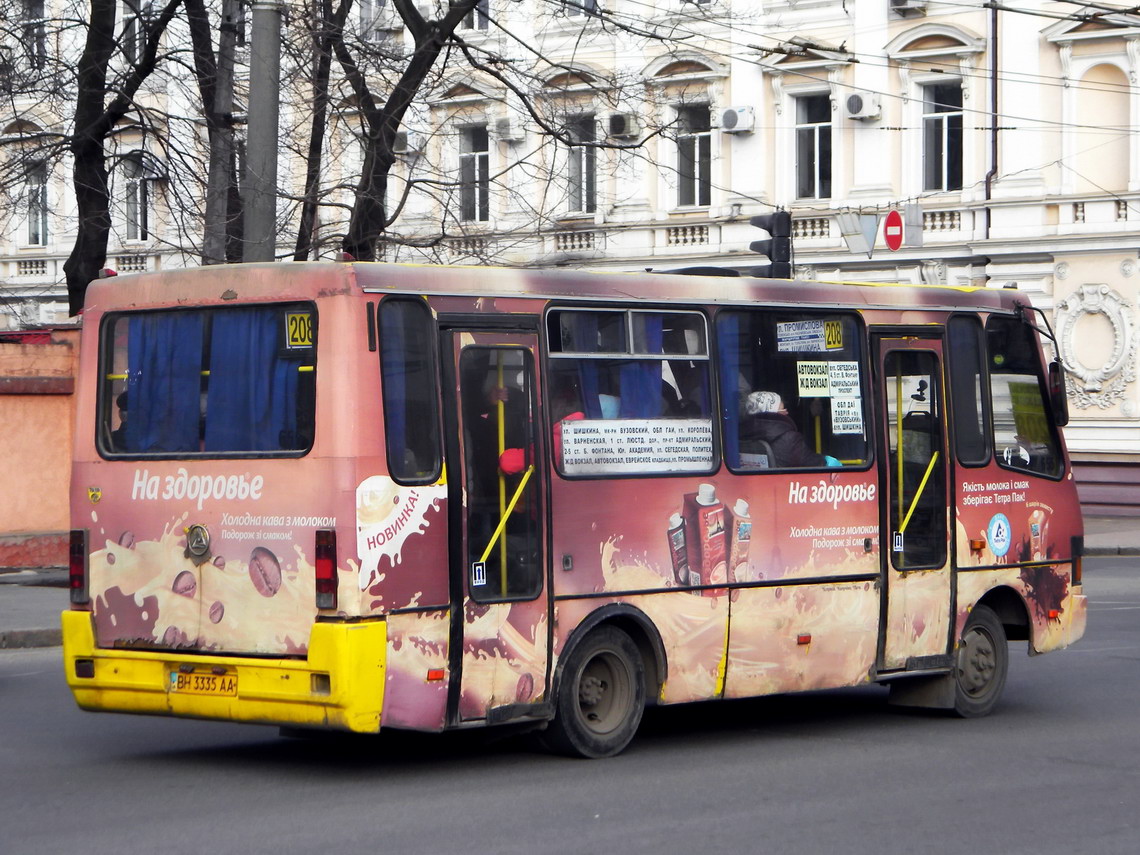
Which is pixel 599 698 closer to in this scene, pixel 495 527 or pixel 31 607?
pixel 495 527

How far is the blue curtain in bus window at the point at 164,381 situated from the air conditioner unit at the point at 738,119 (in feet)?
83.2

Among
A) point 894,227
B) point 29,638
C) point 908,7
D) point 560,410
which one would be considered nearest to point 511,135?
point 894,227

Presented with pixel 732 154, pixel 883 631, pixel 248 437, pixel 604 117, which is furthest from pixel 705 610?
pixel 732 154

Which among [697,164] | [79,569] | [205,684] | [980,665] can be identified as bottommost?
[980,665]

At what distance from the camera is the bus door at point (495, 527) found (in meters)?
8.97

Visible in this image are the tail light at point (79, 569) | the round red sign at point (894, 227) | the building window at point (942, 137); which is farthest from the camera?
the building window at point (942, 137)

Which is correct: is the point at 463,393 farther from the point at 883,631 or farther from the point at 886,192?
the point at 886,192

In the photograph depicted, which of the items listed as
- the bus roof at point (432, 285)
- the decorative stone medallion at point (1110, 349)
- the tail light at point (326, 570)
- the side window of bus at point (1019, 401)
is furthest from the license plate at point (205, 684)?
the decorative stone medallion at point (1110, 349)

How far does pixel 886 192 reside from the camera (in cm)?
3281

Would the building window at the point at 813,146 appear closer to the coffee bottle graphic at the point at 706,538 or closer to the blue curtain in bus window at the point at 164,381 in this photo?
the coffee bottle graphic at the point at 706,538

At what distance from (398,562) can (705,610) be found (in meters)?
2.18

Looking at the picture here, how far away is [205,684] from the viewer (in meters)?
8.94

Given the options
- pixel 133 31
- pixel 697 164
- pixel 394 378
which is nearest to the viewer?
pixel 394 378

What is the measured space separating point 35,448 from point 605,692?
13.1 m
